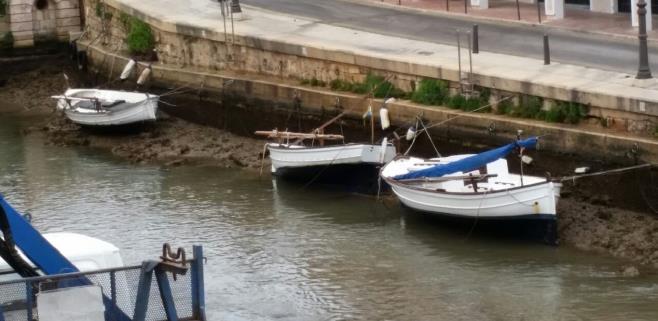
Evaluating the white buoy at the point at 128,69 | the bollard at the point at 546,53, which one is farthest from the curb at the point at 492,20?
the white buoy at the point at 128,69

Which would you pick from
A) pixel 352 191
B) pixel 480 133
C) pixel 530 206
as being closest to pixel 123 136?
pixel 352 191

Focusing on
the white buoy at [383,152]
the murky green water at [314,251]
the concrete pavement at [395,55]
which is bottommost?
the murky green water at [314,251]

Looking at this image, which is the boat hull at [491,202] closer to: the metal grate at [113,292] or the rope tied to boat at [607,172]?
the rope tied to boat at [607,172]

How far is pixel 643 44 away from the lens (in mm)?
31750

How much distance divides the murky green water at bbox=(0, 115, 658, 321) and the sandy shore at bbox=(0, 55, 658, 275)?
1.96 ft

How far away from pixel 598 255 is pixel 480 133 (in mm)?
5768

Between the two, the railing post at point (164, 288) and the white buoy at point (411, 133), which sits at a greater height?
the railing post at point (164, 288)

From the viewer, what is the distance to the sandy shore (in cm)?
2942

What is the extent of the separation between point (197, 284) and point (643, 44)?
15467mm

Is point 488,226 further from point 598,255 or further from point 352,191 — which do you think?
point 352,191

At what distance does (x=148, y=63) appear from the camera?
151ft

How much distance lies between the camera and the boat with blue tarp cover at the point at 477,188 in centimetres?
2981

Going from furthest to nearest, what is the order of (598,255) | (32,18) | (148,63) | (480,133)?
(32,18), (148,63), (480,133), (598,255)

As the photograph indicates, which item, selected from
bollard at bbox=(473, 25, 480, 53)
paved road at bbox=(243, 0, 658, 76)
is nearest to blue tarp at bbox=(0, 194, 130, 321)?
paved road at bbox=(243, 0, 658, 76)
